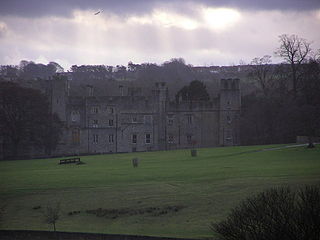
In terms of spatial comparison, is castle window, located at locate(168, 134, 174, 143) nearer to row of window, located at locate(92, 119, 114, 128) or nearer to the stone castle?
the stone castle

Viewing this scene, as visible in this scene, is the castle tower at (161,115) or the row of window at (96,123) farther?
the castle tower at (161,115)

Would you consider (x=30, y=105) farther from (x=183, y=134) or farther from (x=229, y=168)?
(x=229, y=168)

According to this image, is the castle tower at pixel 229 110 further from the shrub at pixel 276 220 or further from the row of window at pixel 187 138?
the shrub at pixel 276 220

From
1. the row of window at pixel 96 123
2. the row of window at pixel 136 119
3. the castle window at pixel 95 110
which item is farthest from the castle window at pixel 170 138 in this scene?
the castle window at pixel 95 110

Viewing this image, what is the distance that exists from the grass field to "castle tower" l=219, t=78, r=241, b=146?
1057 inches

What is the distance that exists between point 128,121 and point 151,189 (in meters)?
40.3

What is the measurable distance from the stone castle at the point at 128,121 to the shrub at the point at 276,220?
5342cm

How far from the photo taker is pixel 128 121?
72.9 metres

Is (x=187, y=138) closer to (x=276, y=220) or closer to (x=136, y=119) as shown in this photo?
(x=136, y=119)

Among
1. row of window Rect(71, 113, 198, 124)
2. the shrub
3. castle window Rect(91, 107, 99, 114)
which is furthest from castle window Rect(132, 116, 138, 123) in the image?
the shrub

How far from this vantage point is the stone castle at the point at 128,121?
238 ft

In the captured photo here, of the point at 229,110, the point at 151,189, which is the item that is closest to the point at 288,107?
the point at 229,110

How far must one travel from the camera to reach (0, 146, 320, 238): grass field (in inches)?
1067

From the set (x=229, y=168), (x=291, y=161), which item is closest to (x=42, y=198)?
(x=229, y=168)
